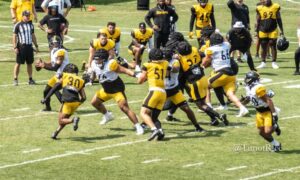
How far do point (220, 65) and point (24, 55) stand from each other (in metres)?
6.41

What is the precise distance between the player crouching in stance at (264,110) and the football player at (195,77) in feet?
7.59

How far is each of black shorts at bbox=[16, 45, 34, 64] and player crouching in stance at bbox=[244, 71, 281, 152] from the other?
900 centimetres

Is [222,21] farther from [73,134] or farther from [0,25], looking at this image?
[73,134]

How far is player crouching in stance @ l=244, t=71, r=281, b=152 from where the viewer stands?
1640 centimetres

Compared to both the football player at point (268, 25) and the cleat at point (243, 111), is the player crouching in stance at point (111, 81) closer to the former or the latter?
the cleat at point (243, 111)

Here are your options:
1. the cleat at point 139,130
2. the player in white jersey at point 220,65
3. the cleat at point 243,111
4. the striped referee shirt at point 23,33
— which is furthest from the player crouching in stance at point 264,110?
the striped referee shirt at point 23,33

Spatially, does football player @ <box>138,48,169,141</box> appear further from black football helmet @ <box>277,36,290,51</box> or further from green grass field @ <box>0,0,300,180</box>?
black football helmet @ <box>277,36,290,51</box>

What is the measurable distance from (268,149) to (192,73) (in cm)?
297

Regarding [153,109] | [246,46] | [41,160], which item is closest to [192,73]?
[153,109]

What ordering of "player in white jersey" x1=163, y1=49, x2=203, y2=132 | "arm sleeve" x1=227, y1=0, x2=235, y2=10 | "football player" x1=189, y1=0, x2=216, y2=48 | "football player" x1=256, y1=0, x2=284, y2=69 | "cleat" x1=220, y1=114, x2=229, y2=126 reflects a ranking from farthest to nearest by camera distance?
"arm sleeve" x1=227, y1=0, x2=235, y2=10, "football player" x1=256, y1=0, x2=284, y2=69, "football player" x1=189, y1=0, x2=216, y2=48, "cleat" x1=220, y1=114, x2=229, y2=126, "player in white jersey" x1=163, y1=49, x2=203, y2=132

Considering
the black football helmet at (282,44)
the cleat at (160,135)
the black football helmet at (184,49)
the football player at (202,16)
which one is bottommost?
the black football helmet at (282,44)

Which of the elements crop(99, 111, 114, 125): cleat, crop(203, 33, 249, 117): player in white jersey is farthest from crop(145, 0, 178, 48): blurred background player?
crop(99, 111, 114, 125): cleat

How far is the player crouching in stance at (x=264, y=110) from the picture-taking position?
16397 mm

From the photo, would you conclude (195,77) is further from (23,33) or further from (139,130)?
(23,33)
